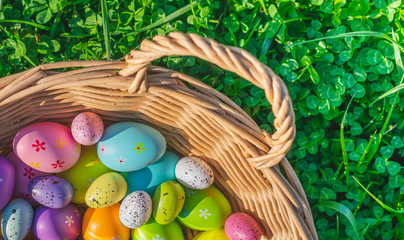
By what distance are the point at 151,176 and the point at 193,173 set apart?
0.53ft

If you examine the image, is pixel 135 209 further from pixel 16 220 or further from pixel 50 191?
pixel 16 220

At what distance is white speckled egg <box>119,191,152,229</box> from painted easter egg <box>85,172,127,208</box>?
38 mm

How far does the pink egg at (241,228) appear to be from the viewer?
1472 mm

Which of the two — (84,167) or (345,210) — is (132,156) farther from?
(345,210)

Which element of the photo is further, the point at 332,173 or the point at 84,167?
the point at 332,173

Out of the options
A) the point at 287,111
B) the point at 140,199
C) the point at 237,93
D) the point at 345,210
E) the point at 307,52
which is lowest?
the point at 345,210

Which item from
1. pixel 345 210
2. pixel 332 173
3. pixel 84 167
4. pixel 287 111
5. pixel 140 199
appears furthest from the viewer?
pixel 332 173

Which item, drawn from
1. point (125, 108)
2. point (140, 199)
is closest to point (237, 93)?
point (125, 108)

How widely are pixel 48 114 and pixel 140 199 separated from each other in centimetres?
44

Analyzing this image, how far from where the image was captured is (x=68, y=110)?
152 centimetres

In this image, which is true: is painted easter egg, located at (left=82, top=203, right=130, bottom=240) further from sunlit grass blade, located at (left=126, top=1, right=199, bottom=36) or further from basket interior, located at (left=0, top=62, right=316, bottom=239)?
sunlit grass blade, located at (left=126, top=1, right=199, bottom=36)

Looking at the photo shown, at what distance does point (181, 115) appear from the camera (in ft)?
4.97

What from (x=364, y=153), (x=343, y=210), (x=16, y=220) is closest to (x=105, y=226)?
(x=16, y=220)

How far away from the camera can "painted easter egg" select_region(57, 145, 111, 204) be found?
1534 millimetres
